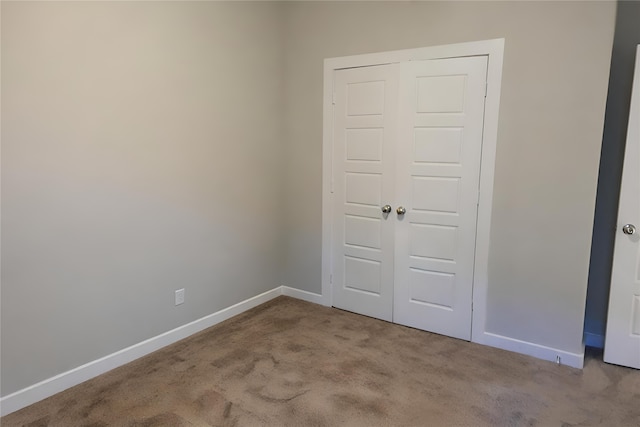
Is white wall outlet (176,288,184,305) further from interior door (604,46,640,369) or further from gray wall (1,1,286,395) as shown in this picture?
interior door (604,46,640,369)

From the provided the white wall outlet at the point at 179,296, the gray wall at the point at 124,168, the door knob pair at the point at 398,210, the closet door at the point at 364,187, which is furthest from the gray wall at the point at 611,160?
the white wall outlet at the point at 179,296

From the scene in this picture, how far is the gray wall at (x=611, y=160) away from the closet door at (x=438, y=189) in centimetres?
88

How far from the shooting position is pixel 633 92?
2.53 metres

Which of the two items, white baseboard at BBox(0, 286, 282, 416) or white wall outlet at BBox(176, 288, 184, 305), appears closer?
white baseboard at BBox(0, 286, 282, 416)

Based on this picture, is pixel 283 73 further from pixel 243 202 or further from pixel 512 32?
pixel 512 32

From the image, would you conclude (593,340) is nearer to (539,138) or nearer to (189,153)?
(539,138)

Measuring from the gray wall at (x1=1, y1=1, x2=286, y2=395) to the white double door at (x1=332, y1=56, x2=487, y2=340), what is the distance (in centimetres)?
82

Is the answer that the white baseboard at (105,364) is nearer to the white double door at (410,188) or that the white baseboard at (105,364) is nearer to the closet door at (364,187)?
the closet door at (364,187)

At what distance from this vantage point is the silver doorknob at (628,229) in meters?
2.61

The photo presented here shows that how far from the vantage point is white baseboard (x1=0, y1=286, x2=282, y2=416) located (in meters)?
2.26

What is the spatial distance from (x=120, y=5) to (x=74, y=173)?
1.07 m

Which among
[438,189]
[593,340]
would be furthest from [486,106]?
[593,340]

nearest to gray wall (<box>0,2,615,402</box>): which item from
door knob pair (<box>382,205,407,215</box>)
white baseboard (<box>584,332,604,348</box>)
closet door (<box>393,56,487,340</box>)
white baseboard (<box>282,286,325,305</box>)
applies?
closet door (<box>393,56,487,340</box>)

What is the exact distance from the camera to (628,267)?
8.71ft
